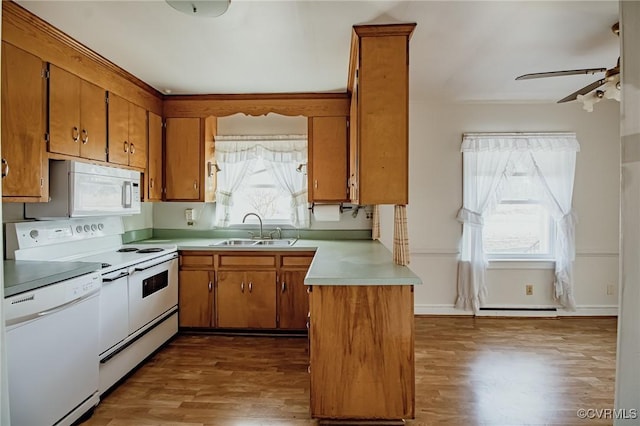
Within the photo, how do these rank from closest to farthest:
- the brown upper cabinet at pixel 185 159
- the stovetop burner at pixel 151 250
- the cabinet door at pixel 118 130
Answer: the cabinet door at pixel 118 130
the stovetop burner at pixel 151 250
the brown upper cabinet at pixel 185 159

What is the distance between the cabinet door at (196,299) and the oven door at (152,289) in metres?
0.08

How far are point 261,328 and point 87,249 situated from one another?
1.67m

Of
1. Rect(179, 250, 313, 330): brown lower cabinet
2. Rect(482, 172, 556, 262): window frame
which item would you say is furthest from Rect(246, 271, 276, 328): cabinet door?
Rect(482, 172, 556, 262): window frame

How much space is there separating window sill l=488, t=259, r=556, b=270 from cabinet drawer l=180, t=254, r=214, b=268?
3.04 meters

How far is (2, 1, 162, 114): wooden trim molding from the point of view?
6.85ft

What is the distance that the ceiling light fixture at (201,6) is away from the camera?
187 centimetres

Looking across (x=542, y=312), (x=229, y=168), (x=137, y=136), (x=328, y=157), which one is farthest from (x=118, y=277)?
(x=542, y=312)

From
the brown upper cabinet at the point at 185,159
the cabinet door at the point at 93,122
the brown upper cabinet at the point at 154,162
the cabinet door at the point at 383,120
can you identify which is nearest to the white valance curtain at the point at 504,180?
the cabinet door at the point at 383,120

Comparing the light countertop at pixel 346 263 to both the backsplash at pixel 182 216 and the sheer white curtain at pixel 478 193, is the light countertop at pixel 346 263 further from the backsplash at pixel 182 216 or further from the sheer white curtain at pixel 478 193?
the sheer white curtain at pixel 478 193

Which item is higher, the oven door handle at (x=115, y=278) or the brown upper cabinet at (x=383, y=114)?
the brown upper cabinet at (x=383, y=114)

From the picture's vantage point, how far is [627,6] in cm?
79

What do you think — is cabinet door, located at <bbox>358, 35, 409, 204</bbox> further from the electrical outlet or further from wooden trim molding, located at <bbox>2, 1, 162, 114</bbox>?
the electrical outlet

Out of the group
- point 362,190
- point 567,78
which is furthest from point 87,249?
point 567,78

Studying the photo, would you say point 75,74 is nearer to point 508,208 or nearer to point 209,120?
point 209,120
